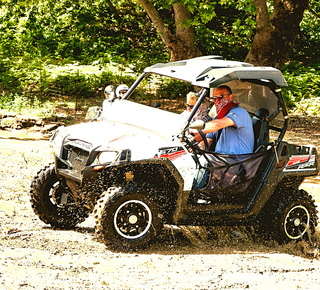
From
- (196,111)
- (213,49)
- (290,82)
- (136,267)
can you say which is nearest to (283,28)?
(290,82)

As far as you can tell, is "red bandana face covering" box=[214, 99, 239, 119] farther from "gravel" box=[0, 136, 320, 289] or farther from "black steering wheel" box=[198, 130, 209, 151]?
"gravel" box=[0, 136, 320, 289]

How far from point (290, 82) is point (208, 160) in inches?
518

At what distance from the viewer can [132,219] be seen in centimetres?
493

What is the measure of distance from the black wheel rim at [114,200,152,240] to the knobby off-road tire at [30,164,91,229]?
2.49ft

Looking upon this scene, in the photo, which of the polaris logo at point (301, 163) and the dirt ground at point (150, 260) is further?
the polaris logo at point (301, 163)

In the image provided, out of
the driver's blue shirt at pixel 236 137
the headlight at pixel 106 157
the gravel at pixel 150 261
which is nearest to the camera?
the gravel at pixel 150 261

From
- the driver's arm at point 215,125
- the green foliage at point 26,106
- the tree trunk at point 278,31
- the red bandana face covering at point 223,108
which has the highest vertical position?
the tree trunk at point 278,31

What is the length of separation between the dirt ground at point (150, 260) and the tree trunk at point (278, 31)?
746 cm

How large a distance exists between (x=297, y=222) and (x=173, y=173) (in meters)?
1.75

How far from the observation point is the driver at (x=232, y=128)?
5.21 m

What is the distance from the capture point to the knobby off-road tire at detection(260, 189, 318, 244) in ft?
18.6

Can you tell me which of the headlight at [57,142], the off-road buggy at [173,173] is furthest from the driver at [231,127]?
the headlight at [57,142]

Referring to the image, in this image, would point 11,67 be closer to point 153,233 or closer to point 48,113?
point 48,113

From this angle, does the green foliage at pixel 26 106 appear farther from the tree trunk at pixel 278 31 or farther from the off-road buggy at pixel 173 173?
the off-road buggy at pixel 173 173
